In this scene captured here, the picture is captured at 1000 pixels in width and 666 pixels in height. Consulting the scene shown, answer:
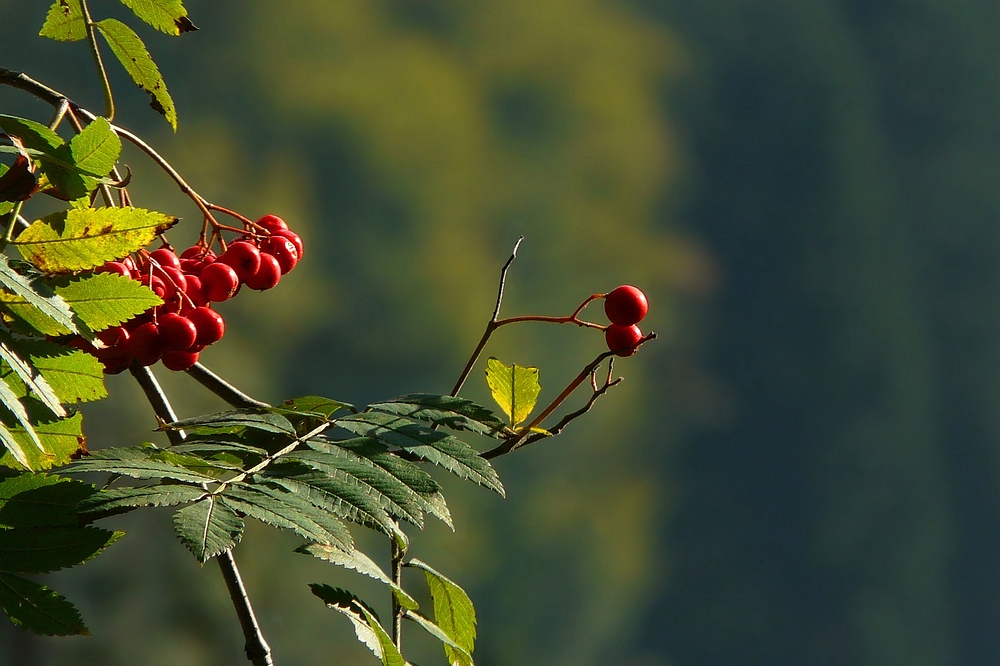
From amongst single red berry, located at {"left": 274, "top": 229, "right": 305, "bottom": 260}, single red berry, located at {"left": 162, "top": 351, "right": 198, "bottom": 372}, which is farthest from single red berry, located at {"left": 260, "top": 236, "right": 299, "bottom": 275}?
single red berry, located at {"left": 162, "top": 351, "right": 198, "bottom": 372}

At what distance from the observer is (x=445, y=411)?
1.43 feet

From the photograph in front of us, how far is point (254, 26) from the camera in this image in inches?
86.7

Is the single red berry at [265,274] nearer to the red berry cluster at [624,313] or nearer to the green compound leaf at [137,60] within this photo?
the green compound leaf at [137,60]

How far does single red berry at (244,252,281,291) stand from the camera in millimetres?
543

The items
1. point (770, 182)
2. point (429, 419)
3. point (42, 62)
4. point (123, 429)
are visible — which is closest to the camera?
point (429, 419)

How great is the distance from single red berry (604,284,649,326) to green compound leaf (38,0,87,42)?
0.31 m

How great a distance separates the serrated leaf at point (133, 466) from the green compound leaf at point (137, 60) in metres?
0.20

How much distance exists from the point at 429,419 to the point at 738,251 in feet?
7.08

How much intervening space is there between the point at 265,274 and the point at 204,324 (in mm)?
80

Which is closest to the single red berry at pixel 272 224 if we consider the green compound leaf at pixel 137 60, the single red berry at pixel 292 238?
the single red berry at pixel 292 238

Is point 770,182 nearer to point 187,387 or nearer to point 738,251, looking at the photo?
point 738,251

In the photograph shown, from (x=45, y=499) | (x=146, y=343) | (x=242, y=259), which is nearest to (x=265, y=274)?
(x=242, y=259)

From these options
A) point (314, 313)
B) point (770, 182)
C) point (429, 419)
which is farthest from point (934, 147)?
point (429, 419)

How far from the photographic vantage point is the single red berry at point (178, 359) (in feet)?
1.49
